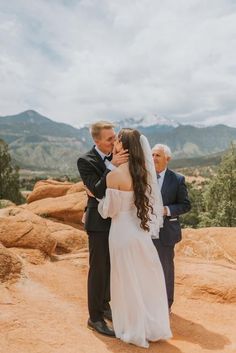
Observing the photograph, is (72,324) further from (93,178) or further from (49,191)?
(49,191)

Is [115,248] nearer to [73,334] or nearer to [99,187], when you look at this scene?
[99,187]

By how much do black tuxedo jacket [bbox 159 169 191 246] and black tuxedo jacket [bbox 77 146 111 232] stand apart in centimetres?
179

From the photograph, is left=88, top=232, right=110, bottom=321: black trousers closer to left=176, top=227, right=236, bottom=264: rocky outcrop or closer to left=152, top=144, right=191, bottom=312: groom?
left=152, top=144, right=191, bottom=312: groom

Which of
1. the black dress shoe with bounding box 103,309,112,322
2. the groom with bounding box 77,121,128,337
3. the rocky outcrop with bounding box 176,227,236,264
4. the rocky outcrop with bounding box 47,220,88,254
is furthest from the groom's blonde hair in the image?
the rocky outcrop with bounding box 47,220,88,254

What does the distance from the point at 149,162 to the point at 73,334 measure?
8.45ft

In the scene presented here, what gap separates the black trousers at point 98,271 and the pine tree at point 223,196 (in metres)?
30.1

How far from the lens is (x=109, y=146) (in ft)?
19.2

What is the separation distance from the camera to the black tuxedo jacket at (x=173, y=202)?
739cm

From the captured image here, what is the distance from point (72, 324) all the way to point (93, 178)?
216cm

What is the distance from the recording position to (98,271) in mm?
6016

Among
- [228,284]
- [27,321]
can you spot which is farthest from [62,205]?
[27,321]

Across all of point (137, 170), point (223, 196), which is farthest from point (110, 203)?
point (223, 196)

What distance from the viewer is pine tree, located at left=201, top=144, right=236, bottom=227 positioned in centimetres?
3550

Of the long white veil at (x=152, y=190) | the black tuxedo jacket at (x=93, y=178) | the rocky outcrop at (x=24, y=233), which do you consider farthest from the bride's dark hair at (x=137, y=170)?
the rocky outcrop at (x=24, y=233)
